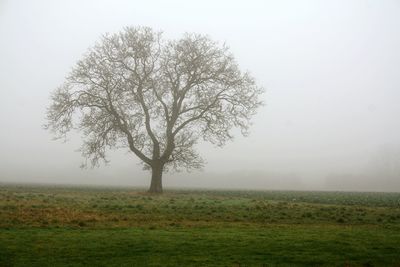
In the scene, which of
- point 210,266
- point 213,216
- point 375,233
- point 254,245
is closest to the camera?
point 210,266

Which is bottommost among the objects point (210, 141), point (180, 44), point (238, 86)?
point (210, 141)

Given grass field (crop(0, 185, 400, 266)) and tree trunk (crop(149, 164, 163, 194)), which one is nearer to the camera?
grass field (crop(0, 185, 400, 266))

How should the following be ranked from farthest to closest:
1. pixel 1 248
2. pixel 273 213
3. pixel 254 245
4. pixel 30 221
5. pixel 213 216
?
pixel 273 213, pixel 213 216, pixel 30 221, pixel 254 245, pixel 1 248

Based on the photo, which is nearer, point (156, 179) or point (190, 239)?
point (190, 239)

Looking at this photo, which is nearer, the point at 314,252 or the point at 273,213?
the point at 314,252

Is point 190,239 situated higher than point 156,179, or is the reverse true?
point 156,179

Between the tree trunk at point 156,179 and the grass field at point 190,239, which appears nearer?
the grass field at point 190,239

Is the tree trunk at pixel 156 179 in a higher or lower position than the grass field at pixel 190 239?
higher

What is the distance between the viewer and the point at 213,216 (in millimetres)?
22188

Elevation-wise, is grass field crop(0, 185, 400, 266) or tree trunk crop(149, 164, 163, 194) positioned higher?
tree trunk crop(149, 164, 163, 194)

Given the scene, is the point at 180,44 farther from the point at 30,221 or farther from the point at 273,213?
the point at 30,221

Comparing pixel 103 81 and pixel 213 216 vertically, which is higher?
pixel 103 81

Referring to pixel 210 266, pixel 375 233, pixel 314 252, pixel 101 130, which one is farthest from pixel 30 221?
pixel 101 130

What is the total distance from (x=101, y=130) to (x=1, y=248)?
1211 inches
